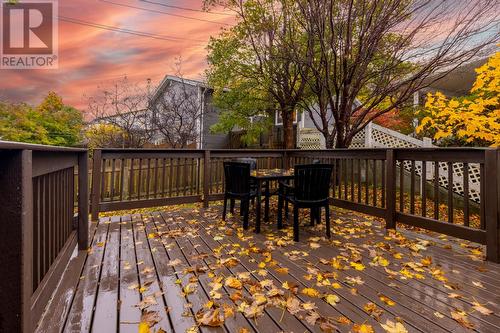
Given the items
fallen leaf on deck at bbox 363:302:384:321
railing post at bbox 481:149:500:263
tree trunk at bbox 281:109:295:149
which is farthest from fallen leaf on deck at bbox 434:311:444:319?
tree trunk at bbox 281:109:295:149

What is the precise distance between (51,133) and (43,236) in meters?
14.1

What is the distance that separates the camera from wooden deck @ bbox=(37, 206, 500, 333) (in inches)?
68.1

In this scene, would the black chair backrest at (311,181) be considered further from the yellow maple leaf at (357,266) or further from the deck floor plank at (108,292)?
the deck floor plank at (108,292)

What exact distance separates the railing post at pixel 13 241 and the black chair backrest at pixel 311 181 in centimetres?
269

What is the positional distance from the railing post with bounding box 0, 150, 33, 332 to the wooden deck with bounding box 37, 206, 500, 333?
63cm

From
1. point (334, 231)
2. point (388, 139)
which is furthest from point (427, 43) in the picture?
point (334, 231)

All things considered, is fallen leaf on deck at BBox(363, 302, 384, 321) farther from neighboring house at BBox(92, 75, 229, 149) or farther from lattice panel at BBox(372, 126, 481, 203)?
neighboring house at BBox(92, 75, 229, 149)

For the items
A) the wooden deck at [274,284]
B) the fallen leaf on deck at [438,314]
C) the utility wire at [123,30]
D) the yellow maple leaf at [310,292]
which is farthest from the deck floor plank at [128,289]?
the utility wire at [123,30]

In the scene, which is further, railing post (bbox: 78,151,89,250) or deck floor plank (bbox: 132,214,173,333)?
railing post (bbox: 78,151,89,250)

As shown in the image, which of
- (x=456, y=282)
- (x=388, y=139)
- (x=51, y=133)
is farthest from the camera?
(x=51, y=133)

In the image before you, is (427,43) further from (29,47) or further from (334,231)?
(29,47)

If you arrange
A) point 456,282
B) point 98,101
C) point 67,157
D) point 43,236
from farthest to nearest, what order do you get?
point 98,101
point 67,157
point 456,282
point 43,236

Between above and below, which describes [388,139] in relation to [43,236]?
above

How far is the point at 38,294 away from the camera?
1.61 meters
